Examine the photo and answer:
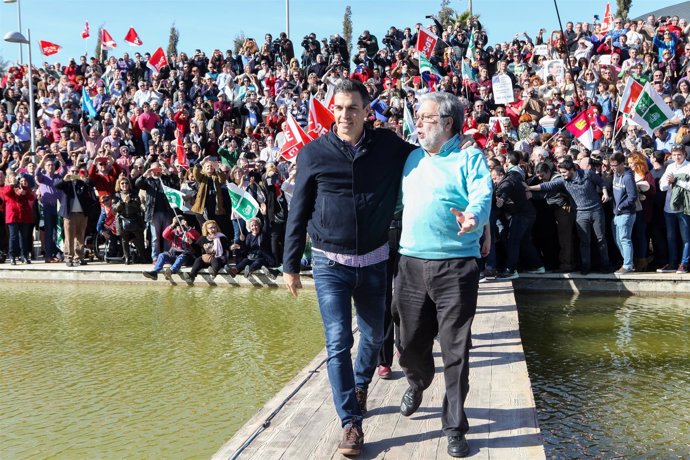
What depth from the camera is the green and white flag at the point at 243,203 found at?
12875mm

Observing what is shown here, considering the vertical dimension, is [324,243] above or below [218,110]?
below

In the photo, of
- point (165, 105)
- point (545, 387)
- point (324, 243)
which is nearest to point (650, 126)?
point (545, 387)

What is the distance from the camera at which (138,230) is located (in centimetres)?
1448

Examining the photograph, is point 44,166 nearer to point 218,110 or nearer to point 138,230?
point 138,230

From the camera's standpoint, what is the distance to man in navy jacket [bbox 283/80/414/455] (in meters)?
4.31

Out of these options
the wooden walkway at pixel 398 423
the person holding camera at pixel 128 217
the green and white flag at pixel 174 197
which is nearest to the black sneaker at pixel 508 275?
the green and white flag at pixel 174 197

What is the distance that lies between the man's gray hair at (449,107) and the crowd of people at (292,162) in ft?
3.96

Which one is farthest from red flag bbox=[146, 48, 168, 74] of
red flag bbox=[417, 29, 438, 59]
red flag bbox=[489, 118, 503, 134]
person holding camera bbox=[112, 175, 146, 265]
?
red flag bbox=[489, 118, 503, 134]

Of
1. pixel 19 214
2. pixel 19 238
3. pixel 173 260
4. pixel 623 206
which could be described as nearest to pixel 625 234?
pixel 623 206

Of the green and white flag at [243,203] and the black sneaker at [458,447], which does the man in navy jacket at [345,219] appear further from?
the green and white flag at [243,203]

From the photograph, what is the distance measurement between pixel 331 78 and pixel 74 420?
48.9 feet

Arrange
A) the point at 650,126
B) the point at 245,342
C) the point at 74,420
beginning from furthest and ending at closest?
the point at 650,126 < the point at 245,342 < the point at 74,420

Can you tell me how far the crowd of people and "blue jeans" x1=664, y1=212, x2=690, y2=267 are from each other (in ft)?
0.07

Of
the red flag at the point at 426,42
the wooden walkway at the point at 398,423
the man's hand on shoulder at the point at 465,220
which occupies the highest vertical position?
the red flag at the point at 426,42
